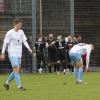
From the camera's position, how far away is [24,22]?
2848 cm

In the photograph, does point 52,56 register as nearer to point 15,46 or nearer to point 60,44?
point 60,44

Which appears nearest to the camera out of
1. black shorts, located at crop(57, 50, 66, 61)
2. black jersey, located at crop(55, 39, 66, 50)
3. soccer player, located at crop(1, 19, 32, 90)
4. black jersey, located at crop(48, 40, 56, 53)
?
soccer player, located at crop(1, 19, 32, 90)

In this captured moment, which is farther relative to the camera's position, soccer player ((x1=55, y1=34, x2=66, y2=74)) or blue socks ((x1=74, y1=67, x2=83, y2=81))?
soccer player ((x1=55, y1=34, x2=66, y2=74))

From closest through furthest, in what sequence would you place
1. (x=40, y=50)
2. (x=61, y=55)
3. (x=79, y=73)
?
(x=79, y=73), (x=40, y=50), (x=61, y=55)

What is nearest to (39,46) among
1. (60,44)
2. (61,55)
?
(60,44)

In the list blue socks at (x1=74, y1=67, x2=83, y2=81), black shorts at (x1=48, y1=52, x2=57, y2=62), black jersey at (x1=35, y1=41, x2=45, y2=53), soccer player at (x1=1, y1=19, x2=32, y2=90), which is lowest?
black shorts at (x1=48, y1=52, x2=57, y2=62)

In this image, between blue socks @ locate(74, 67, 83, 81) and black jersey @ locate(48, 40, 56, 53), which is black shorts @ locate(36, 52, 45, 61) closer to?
black jersey @ locate(48, 40, 56, 53)

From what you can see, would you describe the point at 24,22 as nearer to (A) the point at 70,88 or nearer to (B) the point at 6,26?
(B) the point at 6,26

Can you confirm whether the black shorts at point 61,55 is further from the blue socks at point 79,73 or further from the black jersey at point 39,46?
the blue socks at point 79,73

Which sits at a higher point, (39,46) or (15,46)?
(15,46)

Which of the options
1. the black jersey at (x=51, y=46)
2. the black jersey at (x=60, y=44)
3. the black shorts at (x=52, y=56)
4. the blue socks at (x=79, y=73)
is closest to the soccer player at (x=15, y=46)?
the blue socks at (x=79, y=73)

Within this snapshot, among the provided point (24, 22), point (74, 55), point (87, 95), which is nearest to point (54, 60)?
point (24, 22)

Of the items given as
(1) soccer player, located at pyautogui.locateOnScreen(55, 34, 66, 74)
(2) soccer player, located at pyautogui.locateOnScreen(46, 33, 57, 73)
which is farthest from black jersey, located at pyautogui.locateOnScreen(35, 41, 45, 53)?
(1) soccer player, located at pyautogui.locateOnScreen(55, 34, 66, 74)

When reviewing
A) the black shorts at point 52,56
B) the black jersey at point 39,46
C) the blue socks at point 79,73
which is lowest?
the black shorts at point 52,56
